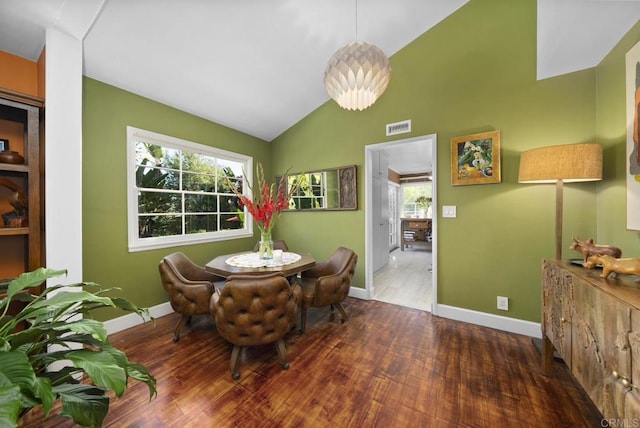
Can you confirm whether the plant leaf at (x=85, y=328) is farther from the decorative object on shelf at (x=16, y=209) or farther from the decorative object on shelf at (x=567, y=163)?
the decorative object on shelf at (x=567, y=163)

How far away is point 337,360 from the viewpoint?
195 centimetres

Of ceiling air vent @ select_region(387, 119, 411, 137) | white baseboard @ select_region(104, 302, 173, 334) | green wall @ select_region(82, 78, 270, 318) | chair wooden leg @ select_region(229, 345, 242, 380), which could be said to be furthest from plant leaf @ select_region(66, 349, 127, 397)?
ceiling air vent @ select_region(387, 119, 411, 137)

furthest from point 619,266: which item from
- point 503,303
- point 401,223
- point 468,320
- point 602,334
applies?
point 401,223

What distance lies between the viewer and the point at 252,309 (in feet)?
5.49

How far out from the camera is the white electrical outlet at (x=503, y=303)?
2.40m

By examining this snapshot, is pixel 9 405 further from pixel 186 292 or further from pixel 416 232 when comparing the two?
pixel 416 232

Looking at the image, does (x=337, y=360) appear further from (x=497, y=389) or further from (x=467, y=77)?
(x=467, y=77)

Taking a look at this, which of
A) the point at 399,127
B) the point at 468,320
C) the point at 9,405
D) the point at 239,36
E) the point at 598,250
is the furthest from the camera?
the point at 399,127

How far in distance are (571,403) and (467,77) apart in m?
2.90

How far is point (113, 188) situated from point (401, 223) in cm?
695

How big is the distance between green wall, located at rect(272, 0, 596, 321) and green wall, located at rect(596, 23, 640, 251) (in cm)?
11

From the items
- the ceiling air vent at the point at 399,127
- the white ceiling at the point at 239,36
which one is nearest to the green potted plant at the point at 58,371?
the white ceiling at the point at 239,36

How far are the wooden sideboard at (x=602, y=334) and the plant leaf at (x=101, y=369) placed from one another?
5.99 ft

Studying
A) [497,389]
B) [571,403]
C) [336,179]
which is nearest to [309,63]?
[336,179]
